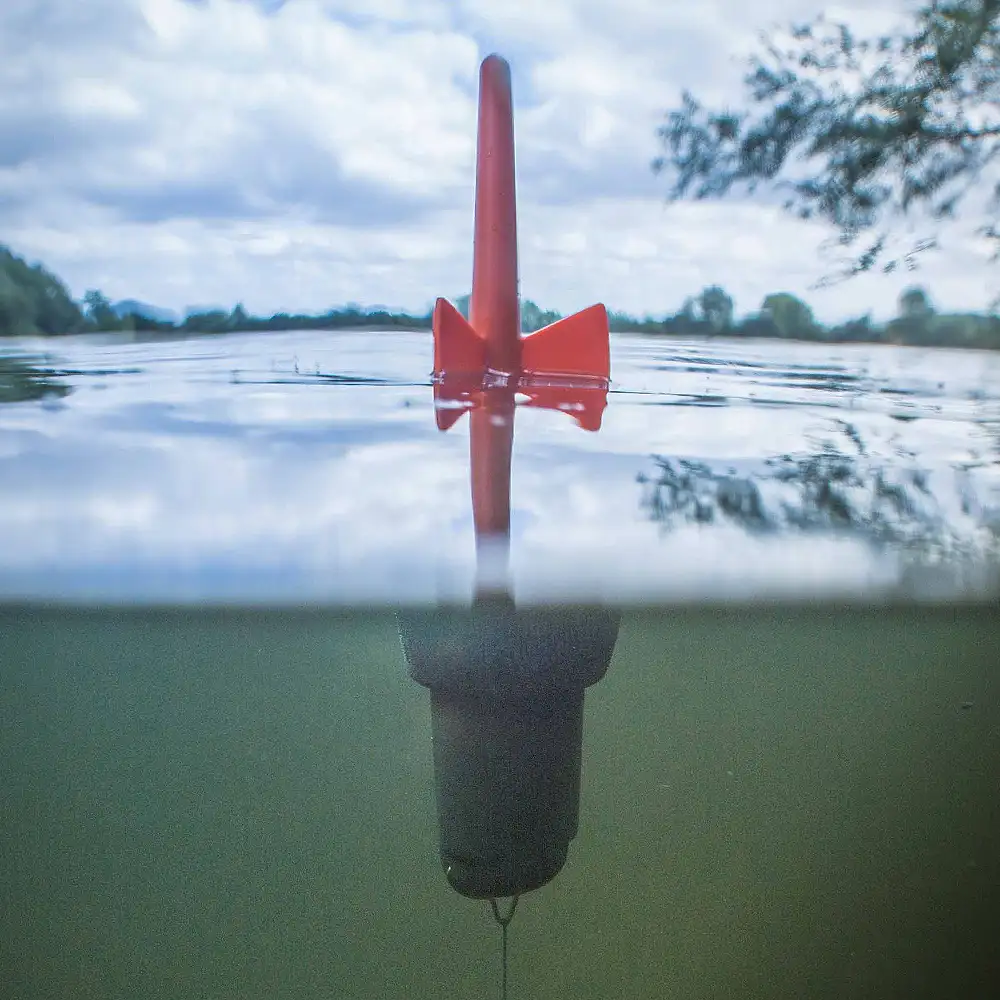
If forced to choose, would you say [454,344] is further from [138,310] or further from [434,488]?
[138,310]

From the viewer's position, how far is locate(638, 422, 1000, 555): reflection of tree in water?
1404 millimetres

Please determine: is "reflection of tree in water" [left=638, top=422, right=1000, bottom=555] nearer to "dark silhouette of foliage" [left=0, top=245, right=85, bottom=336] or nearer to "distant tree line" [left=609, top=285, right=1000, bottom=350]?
"distant tree line" [left=609, top=285, right=1000, bottom=350]

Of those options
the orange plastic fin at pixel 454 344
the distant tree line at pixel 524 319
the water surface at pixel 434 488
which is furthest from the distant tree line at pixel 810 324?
the orange plastic fin at pixel 454 344

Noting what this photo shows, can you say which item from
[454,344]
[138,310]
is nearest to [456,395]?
[454,344]

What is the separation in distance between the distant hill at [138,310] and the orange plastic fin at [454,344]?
1.46ft

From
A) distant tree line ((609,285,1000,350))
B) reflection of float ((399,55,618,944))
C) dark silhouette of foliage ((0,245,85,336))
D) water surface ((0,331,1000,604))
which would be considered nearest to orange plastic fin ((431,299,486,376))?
reflection of float ((399,55,618,944))

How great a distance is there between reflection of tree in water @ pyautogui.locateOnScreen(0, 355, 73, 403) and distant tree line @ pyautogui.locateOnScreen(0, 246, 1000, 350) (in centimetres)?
8

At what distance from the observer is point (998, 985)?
1.26 meters

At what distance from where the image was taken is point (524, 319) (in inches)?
59.9

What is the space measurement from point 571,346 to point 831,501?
554mm

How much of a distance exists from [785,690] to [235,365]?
1.36 meters

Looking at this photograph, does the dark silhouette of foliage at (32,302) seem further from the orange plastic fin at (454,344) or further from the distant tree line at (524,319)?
the orange plastic fin at (454,344)

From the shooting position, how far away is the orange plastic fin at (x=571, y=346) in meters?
1.57

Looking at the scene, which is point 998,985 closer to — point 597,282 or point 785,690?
point 785,690
